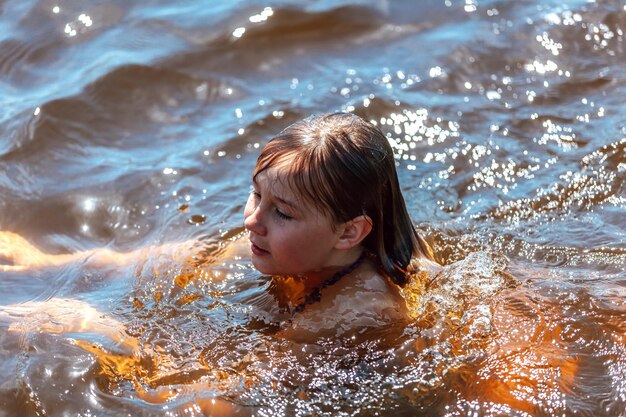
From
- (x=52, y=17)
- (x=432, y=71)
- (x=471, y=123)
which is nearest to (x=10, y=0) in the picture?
(x=52, y=17)

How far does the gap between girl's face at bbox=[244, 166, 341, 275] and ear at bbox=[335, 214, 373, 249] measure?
0.03 m

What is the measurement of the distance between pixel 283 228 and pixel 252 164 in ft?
5.97

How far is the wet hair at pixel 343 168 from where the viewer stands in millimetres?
3738

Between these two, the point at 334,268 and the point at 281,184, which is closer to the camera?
the point at 281,184

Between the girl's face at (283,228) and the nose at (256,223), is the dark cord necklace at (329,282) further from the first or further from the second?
the nose at (256,223)

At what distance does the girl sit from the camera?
376 centimetres

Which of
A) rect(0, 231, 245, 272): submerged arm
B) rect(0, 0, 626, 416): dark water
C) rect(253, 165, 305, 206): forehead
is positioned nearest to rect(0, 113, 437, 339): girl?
rect(253, 165, 305, 206): forehead

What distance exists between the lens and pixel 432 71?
6551 mm

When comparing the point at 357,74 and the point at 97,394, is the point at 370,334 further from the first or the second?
the point at 357,74

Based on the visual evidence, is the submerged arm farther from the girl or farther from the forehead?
the forehead

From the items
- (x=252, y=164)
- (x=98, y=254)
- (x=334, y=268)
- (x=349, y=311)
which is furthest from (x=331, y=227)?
(x=252, y=164)

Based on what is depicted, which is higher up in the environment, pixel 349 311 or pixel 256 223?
pixel 256 223

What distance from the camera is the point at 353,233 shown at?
12.9 feet

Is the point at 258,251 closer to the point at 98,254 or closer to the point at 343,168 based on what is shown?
the point at 343,168
